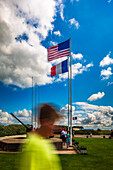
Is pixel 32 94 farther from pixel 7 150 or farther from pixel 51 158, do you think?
pixel 51 158

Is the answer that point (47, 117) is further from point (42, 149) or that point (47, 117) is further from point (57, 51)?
point (57, 51)

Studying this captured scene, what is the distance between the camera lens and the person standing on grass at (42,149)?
1.88 metres

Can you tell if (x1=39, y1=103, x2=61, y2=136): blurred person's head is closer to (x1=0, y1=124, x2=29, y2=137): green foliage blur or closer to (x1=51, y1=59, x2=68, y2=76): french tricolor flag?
(x1=51, y1=59, x2=68, y2=76): french tricolor flag

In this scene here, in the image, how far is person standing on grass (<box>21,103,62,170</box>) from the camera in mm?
1882

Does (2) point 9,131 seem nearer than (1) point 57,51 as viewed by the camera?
No

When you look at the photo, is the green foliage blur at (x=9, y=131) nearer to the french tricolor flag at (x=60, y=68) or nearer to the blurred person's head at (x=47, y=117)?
the french tricolor flag at (x=60, y=68)

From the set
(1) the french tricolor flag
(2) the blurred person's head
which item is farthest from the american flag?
(2) the blurred person's head

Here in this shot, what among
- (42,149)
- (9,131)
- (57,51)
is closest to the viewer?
(42,149)

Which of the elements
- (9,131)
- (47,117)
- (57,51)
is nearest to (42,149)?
(47,117)

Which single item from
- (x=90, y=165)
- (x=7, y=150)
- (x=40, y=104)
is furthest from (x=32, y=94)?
(x=40, y=104)

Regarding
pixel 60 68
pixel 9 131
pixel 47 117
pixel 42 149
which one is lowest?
pixel 9 131

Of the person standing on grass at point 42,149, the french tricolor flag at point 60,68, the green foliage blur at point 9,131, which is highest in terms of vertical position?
the french tricolor flag at point 60,68

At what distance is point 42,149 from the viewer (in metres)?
1.91

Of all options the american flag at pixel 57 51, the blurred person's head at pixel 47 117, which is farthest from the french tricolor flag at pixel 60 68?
the blurred person's head at pixel 47 117
